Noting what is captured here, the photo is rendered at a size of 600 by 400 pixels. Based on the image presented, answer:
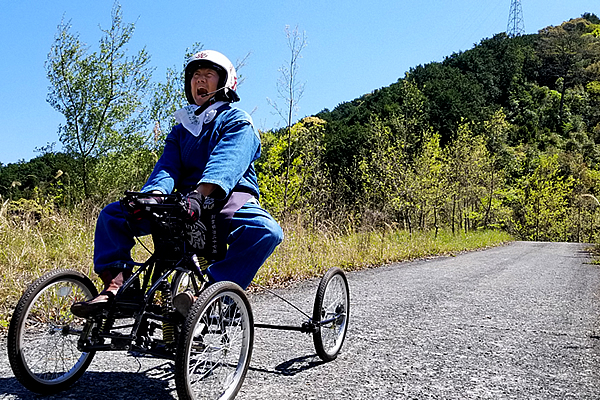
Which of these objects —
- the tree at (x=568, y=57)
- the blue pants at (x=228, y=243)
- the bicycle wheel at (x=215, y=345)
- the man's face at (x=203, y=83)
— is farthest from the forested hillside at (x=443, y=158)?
the bicycle wheel at (x=215, y=345)

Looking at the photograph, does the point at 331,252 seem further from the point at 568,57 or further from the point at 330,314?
the point at 568,57

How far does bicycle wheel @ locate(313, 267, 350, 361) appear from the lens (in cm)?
323

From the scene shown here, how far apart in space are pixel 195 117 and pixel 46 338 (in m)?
1.55

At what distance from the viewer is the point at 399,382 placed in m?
2.85

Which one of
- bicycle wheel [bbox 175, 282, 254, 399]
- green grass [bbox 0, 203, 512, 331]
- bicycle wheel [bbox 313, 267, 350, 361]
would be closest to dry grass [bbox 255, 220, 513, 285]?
green grass [bbox 0, 203, 512, 331]

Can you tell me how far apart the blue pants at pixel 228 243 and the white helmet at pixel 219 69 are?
2.79ft

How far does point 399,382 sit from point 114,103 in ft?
34.8

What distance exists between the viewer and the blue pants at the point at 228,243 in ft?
8.39

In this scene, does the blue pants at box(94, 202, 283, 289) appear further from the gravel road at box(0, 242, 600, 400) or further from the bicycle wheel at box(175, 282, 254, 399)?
the gravel road at box(0, 242, 600, 400)

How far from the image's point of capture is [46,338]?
247 cm

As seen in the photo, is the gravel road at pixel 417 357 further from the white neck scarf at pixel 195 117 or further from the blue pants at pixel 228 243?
the white neck scarf at pixel 195 117

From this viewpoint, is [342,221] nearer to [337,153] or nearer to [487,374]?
[487,374]

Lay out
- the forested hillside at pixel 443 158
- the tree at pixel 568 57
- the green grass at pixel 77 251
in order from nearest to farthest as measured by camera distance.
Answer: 1. the green grass at pixel 77 251
2. the forested hillside at pixel 443 158
3. the tree at pixel 568 57

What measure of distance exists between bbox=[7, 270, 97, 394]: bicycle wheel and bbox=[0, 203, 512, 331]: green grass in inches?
61.5
